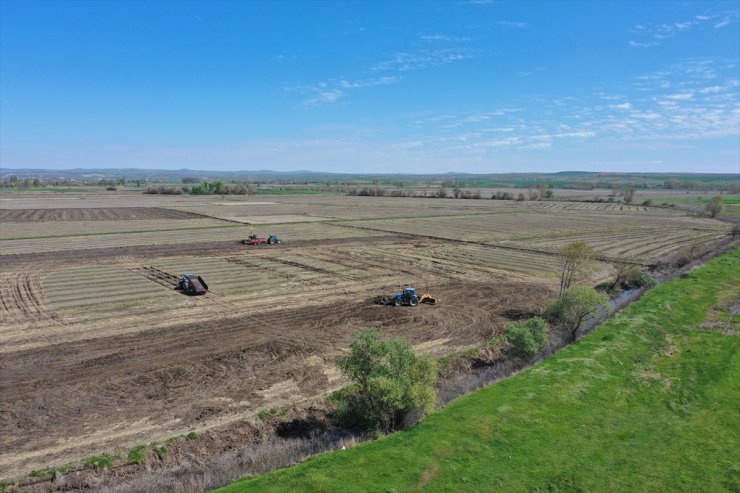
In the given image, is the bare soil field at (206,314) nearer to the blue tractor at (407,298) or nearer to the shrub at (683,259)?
the blue tractor at (407,298)

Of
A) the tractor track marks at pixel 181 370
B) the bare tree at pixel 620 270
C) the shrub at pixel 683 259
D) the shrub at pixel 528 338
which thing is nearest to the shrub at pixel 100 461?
the tractor track marks at pixel 181 370

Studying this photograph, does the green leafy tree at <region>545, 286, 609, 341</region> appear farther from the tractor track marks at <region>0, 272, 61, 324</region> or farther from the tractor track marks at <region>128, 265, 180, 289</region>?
the tractor track marks at <region>0, 272, 61, 324</region>

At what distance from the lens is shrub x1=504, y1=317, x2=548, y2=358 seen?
25.5 metres

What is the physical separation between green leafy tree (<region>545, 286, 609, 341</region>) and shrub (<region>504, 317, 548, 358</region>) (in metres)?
3.92

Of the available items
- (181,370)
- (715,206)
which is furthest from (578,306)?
(715,206)

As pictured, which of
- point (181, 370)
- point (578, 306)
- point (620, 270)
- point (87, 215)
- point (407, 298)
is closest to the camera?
point (181, 370)

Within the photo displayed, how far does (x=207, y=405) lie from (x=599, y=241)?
65.8 m

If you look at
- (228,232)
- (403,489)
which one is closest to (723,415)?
(403,489)

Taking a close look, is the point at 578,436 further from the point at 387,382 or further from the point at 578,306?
the point at 578,306

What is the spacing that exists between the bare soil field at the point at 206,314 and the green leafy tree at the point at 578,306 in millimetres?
4030

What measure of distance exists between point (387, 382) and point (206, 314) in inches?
758

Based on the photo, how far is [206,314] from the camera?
107ft

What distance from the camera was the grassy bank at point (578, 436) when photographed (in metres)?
14.6

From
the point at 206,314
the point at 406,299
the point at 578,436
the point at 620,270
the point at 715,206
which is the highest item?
the point at 715,206
